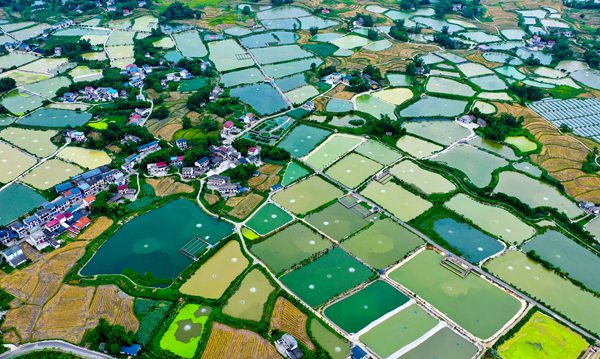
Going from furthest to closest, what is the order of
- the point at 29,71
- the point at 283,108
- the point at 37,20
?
the point at 37,20 → the point at 29,71 → the point at 283,108

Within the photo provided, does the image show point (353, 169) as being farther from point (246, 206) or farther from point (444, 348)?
point (444, 348)

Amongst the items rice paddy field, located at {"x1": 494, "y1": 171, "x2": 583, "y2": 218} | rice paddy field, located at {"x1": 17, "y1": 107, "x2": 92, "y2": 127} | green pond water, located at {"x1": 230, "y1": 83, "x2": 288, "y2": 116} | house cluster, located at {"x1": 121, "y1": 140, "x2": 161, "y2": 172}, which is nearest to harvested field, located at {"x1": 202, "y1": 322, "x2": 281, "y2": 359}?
house cluster, located at {"x1": 121, "y1": 140, "x2": 161, "y2": 172}

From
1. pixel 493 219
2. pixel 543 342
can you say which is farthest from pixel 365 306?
pixel 493 219

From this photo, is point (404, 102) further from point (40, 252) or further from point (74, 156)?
point (40, 252)

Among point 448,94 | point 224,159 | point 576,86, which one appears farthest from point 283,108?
point 576,86

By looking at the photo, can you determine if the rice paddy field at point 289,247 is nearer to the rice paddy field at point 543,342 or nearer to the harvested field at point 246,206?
the harvested field at point 246,206

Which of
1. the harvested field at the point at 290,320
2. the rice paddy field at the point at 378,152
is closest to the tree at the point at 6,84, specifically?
the rice paddy field at the point at 378,152
